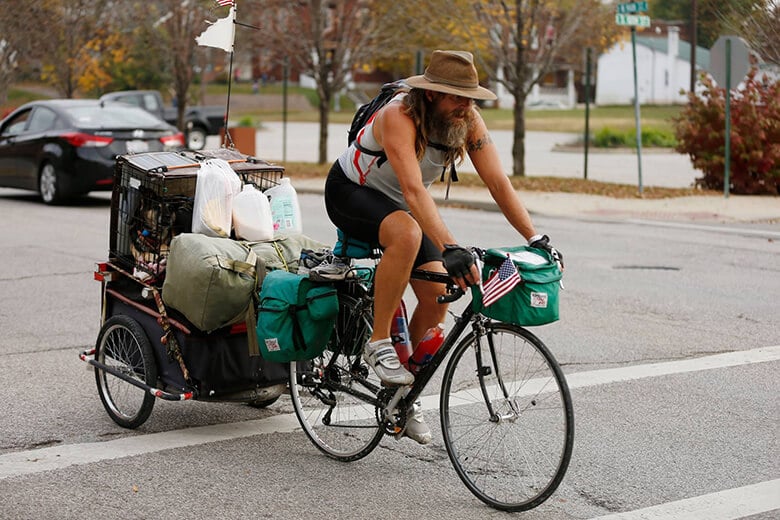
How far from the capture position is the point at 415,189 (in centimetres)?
486

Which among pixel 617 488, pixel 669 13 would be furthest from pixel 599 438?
pixel 669 13

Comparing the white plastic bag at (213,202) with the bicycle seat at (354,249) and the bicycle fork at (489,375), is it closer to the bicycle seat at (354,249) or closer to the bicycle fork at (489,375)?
the bicycle seat at (354,249)

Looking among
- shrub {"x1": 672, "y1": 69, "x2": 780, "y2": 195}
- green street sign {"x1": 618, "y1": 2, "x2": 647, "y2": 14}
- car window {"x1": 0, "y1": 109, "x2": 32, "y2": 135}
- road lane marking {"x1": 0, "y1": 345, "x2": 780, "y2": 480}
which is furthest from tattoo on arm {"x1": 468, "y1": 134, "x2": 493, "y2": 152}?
shrub {"x1": 672, "y1": 69, "x2": 780, "y2": 195}

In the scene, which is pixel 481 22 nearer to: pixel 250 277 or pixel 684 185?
pixel 684 185

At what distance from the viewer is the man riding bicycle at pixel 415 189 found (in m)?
4.87

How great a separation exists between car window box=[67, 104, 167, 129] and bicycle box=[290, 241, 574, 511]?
12.7 metres

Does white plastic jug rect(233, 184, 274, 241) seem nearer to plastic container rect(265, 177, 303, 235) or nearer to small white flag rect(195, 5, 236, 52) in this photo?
plastic container rect(265, 177, 303, 235)

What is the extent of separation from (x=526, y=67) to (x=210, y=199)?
1657 cm

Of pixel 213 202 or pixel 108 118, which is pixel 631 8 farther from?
pixel 213 202

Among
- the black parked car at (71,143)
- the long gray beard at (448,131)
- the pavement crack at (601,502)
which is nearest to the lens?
the pavement crack at (601,502)

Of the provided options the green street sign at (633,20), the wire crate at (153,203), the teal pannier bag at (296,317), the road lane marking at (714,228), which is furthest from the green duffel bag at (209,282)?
the green street sign at (633,20)

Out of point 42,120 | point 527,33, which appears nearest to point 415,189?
point 42,120

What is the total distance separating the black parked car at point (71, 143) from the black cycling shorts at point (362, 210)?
12217 millimetres

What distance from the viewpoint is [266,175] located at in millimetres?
6492
